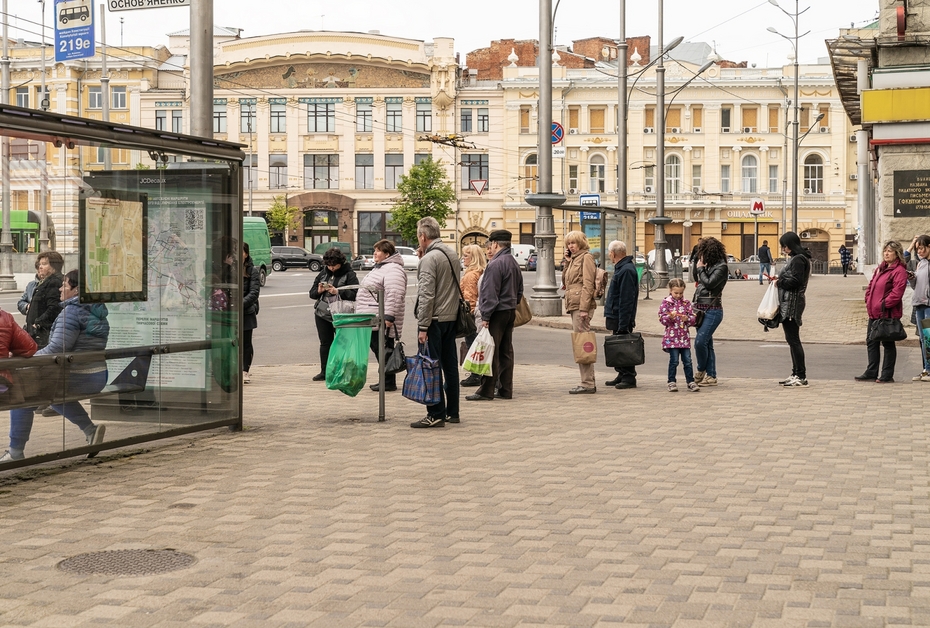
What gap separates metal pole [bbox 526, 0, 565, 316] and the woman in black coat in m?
10.9

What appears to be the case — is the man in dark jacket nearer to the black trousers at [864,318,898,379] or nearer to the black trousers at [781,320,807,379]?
the black trousers at [781,320,807,379]

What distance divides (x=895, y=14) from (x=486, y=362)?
530 inches

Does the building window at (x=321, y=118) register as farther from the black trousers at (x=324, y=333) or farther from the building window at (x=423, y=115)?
the black trousers at (x=324, y=333)

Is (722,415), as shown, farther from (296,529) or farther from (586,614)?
(586,614)

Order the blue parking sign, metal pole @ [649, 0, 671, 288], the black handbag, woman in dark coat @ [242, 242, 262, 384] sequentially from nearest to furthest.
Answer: the blue parking sign
the black handbag
woman in dark coat @ [242, 242, 262, 384]
metal pole @ [649, 0, 671, 288]

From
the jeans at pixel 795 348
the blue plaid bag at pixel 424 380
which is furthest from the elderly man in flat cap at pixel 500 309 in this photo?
the jeans at pixel 795 348

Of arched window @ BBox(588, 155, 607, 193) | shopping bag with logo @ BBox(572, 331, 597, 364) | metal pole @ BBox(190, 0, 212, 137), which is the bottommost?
shopping bag with logo @ BBox(572, 331, 597, 364)

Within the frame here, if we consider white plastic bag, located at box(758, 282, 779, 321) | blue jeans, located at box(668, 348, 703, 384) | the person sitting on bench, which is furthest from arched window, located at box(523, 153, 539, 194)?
the person sitting on bench

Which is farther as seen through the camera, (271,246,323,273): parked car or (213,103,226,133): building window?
(213,103,226,133): building window

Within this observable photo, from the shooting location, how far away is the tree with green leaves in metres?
73.6

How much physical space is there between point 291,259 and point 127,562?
205 feet

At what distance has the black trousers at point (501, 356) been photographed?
42.4 ft

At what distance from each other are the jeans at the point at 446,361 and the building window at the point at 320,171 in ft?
225

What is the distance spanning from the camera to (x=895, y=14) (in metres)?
22.3
